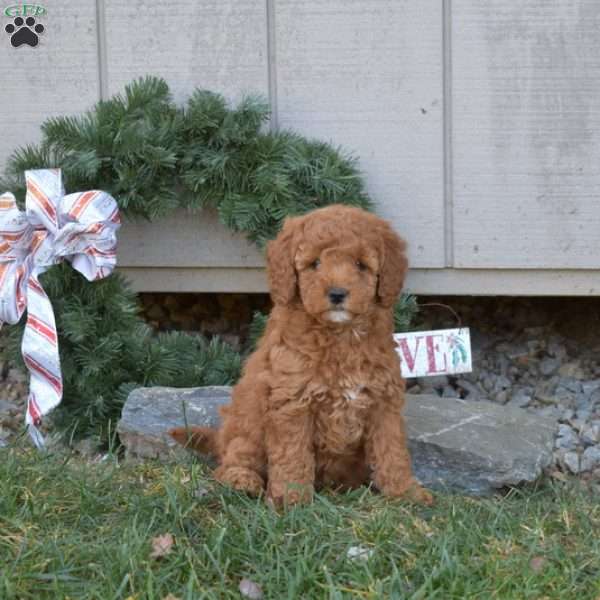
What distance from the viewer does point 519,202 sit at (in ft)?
19.9

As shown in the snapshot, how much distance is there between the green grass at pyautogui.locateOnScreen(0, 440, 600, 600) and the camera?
327 centimetres

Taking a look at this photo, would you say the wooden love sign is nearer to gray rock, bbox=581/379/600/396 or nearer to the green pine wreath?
the green pine wreath

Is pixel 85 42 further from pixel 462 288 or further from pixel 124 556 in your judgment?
pixel 124 556

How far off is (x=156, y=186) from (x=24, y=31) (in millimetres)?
1425

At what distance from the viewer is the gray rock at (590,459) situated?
18.1 feet

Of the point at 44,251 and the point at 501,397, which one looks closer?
the point at 44,251

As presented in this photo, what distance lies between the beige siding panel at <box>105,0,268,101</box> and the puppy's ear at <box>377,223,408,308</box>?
8.01 ft

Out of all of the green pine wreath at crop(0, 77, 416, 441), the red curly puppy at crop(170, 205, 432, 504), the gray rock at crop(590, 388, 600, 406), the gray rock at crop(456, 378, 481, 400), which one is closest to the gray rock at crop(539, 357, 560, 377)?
the gray rock at crop(590, 388, 600, 406)

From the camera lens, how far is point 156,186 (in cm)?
584

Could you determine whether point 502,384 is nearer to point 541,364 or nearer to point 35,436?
point 541,364

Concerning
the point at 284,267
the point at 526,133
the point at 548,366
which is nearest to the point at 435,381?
the point at 548,366

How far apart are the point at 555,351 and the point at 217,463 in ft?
10.3

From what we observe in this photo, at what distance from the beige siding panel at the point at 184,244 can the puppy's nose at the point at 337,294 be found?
254cm

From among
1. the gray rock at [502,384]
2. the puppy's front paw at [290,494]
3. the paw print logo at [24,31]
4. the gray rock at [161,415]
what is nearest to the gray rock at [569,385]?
the gray rock at [502,384]
